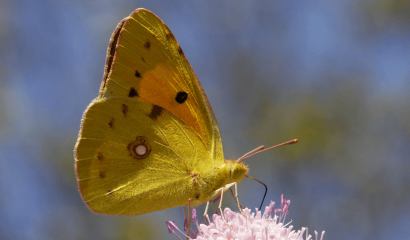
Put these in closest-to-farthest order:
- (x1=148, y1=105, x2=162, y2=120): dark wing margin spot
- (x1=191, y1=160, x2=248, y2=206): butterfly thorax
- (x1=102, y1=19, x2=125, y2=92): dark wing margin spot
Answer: (x1=102, y1=19, x2=125, y2=92): dark wing margin spot → (x1=191, y1=160, x2=248, y2=206): butterfly thorax → (x1=148, y1=105, x2=162, y2=120): dark wing margin spot

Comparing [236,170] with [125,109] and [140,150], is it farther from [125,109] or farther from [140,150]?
[125,109]

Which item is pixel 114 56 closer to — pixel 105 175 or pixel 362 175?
pixel 105 175

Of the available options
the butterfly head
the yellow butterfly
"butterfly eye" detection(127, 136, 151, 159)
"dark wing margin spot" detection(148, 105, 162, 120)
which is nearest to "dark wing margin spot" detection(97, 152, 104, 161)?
the yellow butterfly

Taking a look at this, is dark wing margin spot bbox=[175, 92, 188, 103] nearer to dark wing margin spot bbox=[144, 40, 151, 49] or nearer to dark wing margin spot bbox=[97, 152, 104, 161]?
dark wing margin spot bbox=[144, 40, 151, 49]

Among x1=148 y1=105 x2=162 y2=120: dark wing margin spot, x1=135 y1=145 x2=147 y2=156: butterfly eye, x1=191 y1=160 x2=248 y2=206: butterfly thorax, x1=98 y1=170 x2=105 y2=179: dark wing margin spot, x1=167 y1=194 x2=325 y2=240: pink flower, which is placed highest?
x1=148 y1=105 x2=162 y2=120: dark wing margin spot

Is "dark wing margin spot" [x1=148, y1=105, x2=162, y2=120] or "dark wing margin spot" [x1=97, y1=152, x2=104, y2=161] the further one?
"dark wing margin spot" [x1=148, y1=105, x2=162, y2=120]

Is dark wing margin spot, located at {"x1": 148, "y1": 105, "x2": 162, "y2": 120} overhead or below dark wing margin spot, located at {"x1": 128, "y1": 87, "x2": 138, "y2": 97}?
below

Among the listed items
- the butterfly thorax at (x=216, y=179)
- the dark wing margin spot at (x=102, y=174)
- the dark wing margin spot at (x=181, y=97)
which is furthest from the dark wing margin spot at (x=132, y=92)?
the butterfly thorax at (x=216, y=179)
